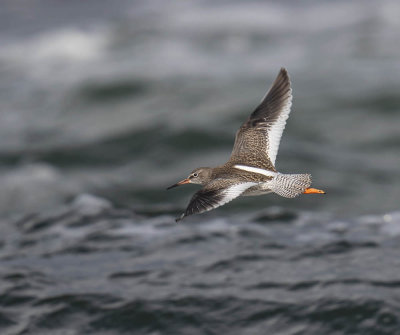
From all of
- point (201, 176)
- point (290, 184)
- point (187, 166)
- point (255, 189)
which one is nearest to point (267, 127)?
point (201, 176)

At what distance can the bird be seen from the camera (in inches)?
301

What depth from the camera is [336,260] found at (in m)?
12.9

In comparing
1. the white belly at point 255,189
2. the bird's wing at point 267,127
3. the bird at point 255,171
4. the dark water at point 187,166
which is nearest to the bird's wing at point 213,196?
the bird at point 255,171

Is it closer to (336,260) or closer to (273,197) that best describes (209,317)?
(336,260)

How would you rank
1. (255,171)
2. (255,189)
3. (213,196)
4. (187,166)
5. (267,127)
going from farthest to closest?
(187,166)
(267,127)
(255,171)
(255,189)
(213,196)

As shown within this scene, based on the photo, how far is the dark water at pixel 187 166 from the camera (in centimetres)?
1168

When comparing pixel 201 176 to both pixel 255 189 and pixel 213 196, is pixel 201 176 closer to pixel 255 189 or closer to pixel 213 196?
pixel 255 189

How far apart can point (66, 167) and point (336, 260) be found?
8.43 metres

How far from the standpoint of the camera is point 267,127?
970 cm

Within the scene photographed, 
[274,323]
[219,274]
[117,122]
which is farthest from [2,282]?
[117,122]

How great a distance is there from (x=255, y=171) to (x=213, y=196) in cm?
106

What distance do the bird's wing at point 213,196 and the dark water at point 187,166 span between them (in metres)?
3.92

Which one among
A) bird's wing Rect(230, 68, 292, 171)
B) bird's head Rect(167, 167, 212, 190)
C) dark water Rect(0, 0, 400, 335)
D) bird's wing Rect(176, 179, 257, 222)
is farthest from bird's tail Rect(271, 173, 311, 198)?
dark water Rect(0, 0, 400, 335)

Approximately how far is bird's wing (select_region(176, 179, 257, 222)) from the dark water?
3.92m
